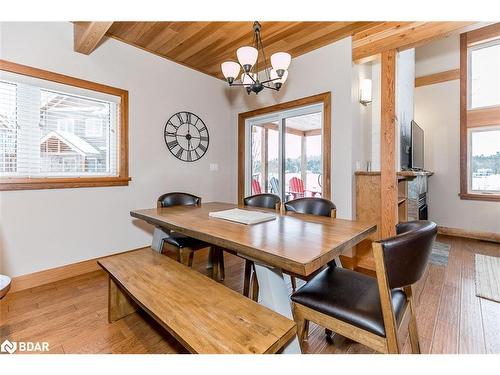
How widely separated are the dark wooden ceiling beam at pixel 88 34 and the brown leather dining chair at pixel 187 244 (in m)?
1.64

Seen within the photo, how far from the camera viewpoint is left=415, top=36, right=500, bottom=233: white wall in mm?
4262

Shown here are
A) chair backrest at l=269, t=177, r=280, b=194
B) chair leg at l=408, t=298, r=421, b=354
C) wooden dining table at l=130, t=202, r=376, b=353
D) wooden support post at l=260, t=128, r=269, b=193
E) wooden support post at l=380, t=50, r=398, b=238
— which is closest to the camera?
wooden dining table at l=130, t=202, r=376, b=353

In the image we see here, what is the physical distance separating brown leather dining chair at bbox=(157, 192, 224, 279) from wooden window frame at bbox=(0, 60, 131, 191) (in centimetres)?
62

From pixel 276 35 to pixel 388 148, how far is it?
1746mm

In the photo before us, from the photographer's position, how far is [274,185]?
3703 millimetres

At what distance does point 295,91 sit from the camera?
127 inches

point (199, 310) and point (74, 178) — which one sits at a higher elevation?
point (74, 178)

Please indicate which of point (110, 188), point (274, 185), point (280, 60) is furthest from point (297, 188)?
point (110, 188)

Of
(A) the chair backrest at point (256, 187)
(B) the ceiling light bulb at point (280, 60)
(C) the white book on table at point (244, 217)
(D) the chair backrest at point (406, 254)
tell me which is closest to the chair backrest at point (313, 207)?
(C) the white book on table at point (244, 217)

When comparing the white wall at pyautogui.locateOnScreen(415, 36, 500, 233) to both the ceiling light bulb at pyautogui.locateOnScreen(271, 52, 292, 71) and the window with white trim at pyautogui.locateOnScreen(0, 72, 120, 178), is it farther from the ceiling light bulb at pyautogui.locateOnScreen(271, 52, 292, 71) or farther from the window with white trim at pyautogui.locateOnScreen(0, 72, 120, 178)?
the window with white trim at pyautogui.locateOnScreen(0, 72, 120, 178)

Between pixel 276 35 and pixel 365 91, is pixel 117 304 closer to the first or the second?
pixel 276 35

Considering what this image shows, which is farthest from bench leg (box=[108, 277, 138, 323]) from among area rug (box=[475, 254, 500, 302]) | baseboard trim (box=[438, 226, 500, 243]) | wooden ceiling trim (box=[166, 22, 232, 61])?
baseboard trim (box=[438, 226, 500, 243])
